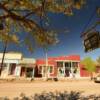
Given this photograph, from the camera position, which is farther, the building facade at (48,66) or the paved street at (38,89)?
the building facade at (48,66)

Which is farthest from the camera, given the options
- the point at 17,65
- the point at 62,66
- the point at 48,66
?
the point at 62,66

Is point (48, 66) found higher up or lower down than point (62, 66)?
lower down

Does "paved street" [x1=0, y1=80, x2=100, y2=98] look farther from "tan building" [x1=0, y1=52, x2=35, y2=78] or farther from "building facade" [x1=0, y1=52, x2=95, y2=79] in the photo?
"building facade" [x1=0, y1=52, x2=95, y2=79]

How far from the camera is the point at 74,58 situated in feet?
161

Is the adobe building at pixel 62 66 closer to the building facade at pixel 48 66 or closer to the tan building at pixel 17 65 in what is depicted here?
the building facade at pixel 48 66

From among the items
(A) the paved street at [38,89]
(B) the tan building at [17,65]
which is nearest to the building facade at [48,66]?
(B) the tan building at [17,65]

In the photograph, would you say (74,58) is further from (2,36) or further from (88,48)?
(88,48)

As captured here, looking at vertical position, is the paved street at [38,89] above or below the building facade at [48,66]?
below

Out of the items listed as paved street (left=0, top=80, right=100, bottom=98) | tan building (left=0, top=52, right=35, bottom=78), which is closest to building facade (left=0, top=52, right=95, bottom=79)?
tan building (left=0, top=52, right=35, bottom=78)

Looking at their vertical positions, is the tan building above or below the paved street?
above

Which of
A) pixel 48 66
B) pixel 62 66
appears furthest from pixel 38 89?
pixel 62 66

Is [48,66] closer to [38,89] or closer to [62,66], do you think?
[62,66]

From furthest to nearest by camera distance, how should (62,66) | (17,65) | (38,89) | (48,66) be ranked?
(62,66) → (48,66) → (17,65) → (38,89)

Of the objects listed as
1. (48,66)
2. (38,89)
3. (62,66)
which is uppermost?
(62,66)
